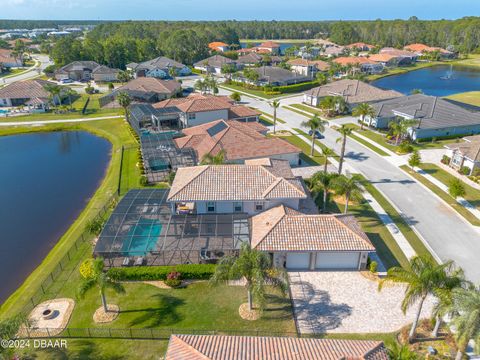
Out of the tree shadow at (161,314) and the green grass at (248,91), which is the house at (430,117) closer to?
the green grass at (248,91)

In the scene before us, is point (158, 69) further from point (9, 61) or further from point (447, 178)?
point (447, 178)

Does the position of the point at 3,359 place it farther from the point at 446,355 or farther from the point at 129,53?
the point at 129,53

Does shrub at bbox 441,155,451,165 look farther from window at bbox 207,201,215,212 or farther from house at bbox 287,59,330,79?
house at bbox 287,59,330,79

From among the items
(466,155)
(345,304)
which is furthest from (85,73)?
(345,304)

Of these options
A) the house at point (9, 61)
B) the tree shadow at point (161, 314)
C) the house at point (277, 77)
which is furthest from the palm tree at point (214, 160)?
the house at point (9, 61)

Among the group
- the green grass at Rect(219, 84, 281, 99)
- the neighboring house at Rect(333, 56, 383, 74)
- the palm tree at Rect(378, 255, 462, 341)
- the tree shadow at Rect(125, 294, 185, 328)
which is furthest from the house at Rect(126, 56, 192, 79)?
the palm tree at Rect(378, 255, 462, 341)

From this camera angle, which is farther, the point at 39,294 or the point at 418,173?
the point at 418,173

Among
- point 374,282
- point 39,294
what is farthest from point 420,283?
point 39,294
